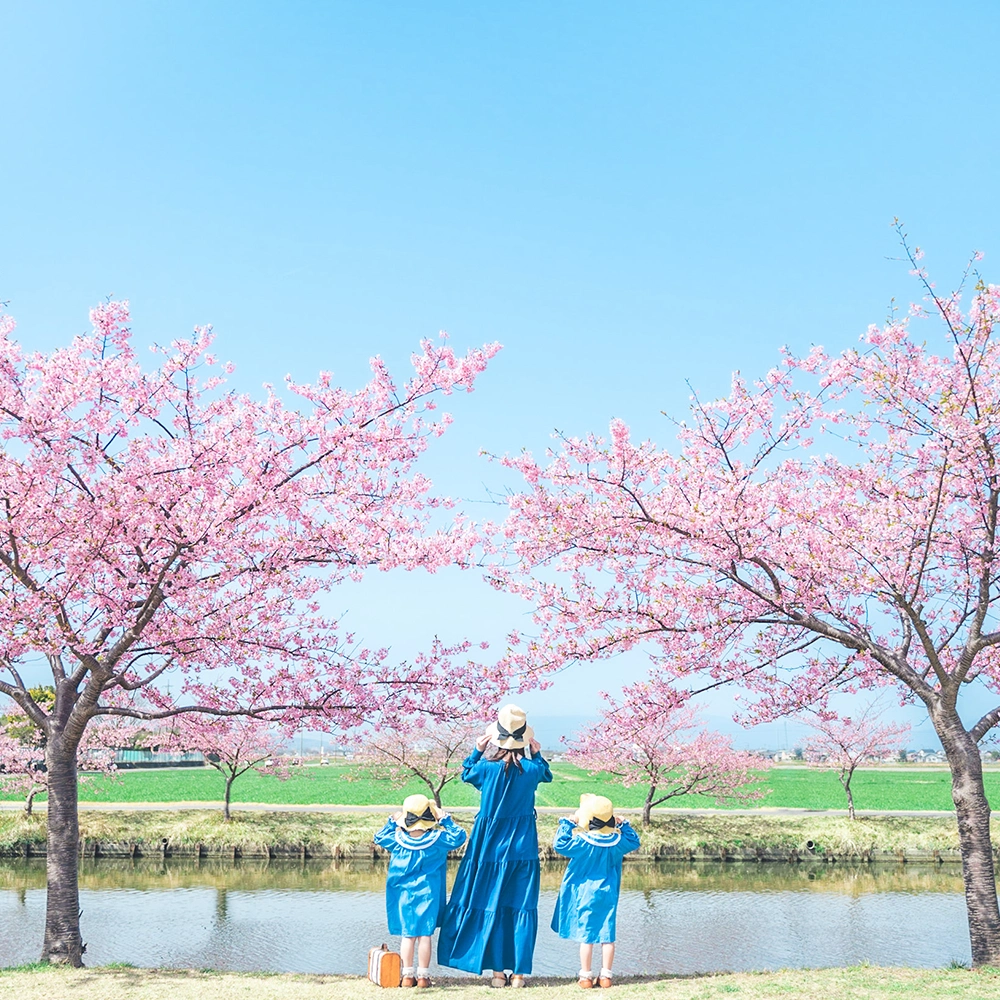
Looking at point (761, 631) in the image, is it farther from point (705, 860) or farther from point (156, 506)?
point (705, 860)

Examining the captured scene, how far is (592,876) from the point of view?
7.34 meters

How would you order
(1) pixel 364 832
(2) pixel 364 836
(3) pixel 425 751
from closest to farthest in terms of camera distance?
1. (2) pixel 364 836
2. (1) pixel 364 832
3. (3) pixel 425 751

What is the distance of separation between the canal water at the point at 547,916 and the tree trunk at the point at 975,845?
3.56 m

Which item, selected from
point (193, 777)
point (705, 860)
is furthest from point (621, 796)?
point (193, 777)

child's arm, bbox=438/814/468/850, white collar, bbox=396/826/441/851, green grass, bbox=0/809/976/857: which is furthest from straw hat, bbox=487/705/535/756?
green grass, bbox=0/809/976/857

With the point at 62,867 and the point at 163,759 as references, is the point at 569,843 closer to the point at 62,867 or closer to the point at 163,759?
the point at 62,867

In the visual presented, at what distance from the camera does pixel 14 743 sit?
25.6 metres

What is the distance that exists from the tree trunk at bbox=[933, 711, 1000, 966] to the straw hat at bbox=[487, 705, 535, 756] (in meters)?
3.86

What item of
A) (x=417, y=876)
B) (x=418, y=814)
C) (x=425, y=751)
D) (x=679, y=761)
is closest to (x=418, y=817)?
(x=418, y=814)

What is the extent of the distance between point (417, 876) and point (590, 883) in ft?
4.63

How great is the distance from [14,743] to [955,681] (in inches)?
1002

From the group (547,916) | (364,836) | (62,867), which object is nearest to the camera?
(62,867)

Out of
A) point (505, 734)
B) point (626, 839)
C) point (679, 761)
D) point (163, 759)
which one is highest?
point (505, 734)

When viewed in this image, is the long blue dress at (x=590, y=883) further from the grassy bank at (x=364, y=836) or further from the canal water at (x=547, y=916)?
the grassy bank at (x=364, y=836)
